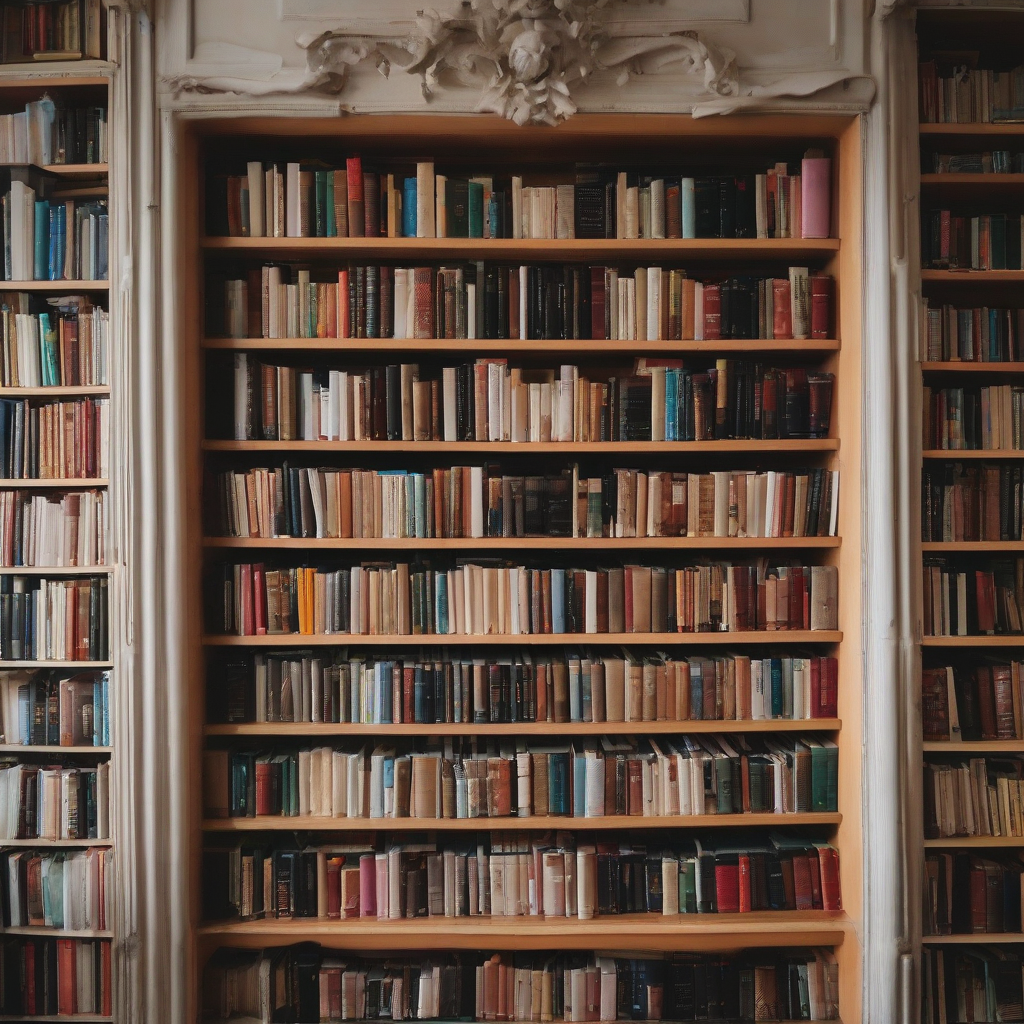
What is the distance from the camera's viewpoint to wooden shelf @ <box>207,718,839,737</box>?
Result: 7.09 ft

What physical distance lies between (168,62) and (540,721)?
196 cm

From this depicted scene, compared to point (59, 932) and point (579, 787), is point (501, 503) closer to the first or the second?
point (579, 787)

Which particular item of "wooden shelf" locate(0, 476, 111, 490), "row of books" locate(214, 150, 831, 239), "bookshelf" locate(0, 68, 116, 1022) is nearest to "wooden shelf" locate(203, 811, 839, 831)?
"bookshelf" locate(0, 68, 116, 1022)

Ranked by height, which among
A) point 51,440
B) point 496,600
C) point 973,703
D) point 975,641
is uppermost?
point 51,440

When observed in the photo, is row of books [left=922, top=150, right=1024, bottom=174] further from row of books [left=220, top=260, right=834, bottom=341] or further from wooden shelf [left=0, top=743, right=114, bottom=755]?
wooden shelf [left=0, top=743, right=114, bottom=755]

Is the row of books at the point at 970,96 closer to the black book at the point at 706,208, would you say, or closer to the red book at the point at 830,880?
the black book at the point at 706,208

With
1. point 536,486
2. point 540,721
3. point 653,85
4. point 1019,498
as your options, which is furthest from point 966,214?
point 540,721

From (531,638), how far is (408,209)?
122 centimetres

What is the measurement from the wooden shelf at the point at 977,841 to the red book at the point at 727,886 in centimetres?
51

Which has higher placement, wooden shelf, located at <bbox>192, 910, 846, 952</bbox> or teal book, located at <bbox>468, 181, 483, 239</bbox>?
teal book, located at <bbox>468, 181, 483, 239</bbox>

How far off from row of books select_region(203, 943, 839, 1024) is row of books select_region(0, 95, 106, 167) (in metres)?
2.24

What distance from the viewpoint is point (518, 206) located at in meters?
2.17

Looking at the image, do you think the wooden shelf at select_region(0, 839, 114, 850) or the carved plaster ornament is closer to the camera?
the carved plaster ornament

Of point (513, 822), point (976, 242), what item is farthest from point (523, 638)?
point (976, 242)
